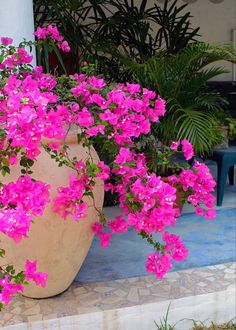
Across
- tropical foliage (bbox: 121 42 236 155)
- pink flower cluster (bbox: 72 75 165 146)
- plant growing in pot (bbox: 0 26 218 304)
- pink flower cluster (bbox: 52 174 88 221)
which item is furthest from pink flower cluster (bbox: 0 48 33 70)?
tropical foliage (bbox: 121 42 236 155)

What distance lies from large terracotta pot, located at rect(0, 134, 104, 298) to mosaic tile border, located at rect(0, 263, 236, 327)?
0.23 feet

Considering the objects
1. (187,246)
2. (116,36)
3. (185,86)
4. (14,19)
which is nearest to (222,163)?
(185,86)

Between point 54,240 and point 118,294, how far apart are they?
0.42 metres

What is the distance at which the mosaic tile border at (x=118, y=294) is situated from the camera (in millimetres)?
1983

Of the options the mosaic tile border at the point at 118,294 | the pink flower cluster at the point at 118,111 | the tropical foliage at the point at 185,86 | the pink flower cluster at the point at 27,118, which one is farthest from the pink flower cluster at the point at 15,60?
the tropical foliage at the point at 185,86

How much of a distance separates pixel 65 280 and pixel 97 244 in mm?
709

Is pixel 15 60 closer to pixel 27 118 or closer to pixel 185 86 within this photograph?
pixel 27 118

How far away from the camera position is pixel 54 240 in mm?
1929

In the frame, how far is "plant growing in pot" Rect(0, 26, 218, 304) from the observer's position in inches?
56.5

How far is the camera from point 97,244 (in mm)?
2795

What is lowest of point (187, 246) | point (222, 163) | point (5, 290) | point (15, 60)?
point (187, 246)

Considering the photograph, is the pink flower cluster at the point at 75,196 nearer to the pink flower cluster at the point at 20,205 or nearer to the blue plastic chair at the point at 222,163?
the pink flower cluster at the point at 20,205

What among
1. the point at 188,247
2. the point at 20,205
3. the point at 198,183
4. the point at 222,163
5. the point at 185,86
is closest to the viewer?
the point at 20,205

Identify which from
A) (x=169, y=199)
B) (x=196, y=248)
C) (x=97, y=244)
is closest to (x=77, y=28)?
(x=97, y=244)
